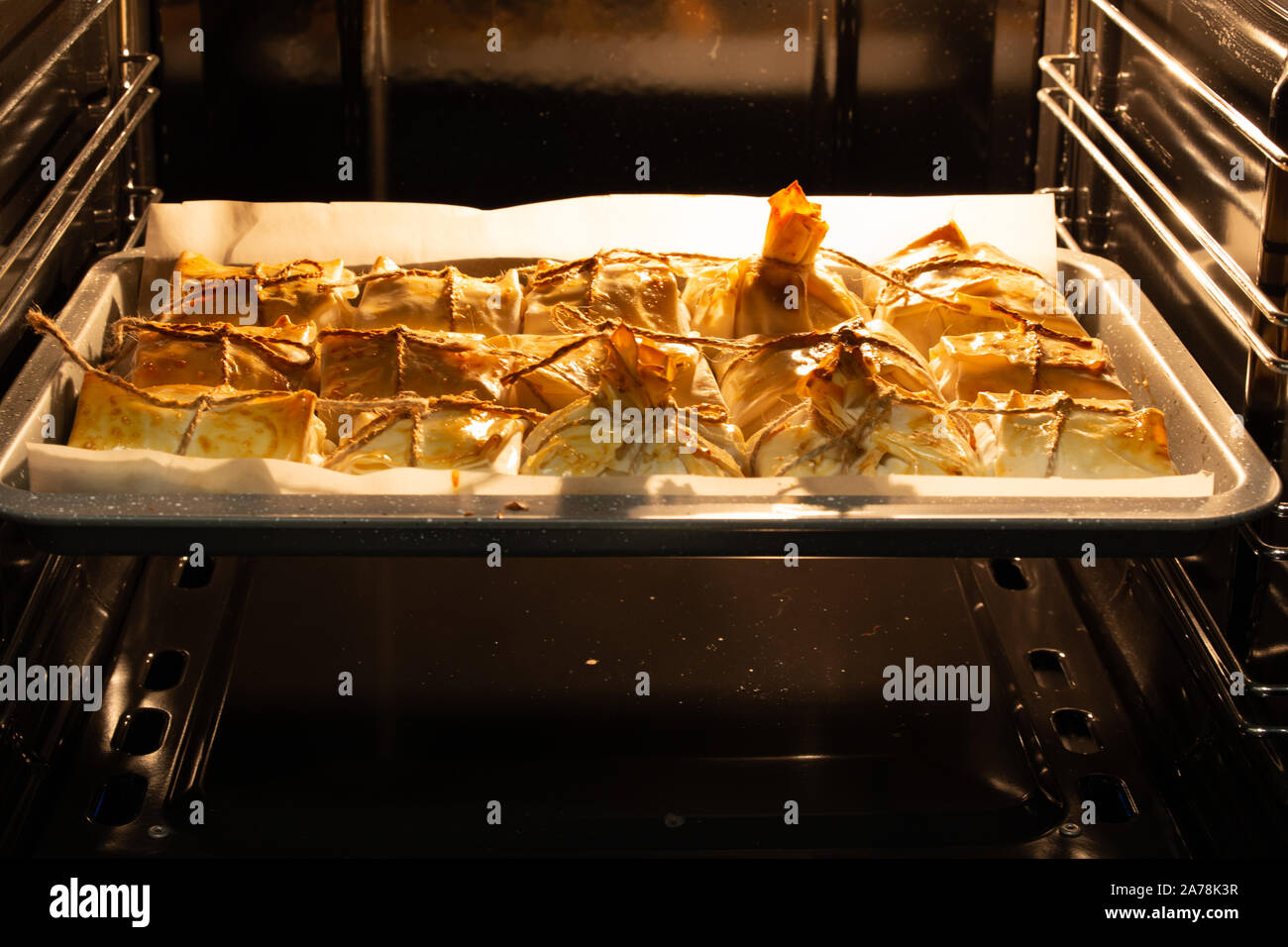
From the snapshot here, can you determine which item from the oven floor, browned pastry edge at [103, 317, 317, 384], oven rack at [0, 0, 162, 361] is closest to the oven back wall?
oven rack at [0, 0, 162, 361]

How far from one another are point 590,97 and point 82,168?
0.60 m

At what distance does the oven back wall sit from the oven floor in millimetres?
525

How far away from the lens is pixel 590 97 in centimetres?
164

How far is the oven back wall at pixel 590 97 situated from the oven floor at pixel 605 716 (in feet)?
1.72

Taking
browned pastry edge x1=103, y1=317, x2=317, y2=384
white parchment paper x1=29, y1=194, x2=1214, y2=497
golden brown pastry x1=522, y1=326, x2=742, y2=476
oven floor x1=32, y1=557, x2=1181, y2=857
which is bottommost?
oven floor x1=32, y1=557, x2=1181, y2=857

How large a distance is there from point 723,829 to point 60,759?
1.87 feet

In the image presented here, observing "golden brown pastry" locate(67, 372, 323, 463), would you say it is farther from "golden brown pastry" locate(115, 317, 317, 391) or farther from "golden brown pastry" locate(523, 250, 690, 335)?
"golden brown pastry" locate(523, 250, 690, 335)

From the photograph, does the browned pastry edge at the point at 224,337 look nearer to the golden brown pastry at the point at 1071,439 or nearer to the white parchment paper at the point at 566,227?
the white parchment paper at the point at 566,227

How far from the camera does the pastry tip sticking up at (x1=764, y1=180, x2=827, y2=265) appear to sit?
1403 millimetres

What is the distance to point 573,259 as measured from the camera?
1.53m

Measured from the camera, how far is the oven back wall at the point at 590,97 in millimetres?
1599

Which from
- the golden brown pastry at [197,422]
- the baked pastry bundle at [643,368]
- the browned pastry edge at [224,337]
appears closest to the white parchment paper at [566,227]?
the baked pastry bundle at [643,368]
